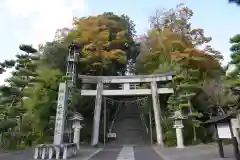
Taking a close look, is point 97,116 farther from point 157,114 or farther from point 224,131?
point 224,131

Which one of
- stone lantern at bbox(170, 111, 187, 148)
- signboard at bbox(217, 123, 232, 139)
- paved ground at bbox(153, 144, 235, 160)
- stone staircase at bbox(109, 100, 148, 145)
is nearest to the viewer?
signboard at bbox(217, 123, 232, 139)

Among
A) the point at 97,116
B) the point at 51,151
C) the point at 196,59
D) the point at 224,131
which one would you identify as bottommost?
the point at 51,151

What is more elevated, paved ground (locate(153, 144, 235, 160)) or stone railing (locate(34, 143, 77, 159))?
stone railing (locate(34, 143, 77, 159))

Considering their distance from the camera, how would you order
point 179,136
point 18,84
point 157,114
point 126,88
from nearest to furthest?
point 18,84 → point 179,136 → point 157,114 → point 126,88

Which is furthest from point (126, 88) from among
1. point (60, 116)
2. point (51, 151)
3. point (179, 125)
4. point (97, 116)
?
point (51, 151)

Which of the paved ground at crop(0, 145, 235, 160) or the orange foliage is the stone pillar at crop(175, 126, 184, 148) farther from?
the orange foliage

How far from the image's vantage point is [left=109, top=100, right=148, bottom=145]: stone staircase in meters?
21.5

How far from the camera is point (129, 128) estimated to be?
78.8 ft

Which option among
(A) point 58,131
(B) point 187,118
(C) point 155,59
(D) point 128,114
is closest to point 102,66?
(C) point 155,59

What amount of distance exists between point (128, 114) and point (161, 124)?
9.62m

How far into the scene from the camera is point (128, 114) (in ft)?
90.5

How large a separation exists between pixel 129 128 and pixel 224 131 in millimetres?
16279

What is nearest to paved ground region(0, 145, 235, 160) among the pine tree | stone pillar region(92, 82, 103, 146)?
the pine tree

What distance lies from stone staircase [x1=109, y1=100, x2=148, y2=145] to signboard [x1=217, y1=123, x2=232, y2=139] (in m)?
12.7
